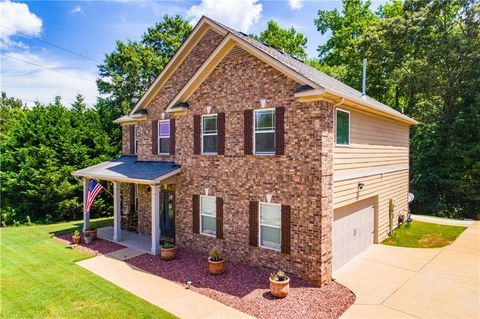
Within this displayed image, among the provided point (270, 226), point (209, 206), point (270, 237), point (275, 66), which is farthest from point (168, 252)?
point (275, 66)

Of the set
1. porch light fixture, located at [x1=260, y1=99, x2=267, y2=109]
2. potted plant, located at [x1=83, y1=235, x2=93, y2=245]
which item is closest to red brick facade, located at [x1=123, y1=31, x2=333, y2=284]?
porch light fixture, located at [x1=260, y1=99, x2=267, y2=109]

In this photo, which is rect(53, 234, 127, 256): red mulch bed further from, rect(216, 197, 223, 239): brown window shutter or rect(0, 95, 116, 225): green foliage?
rect(0, 95, 116, 225): green foliage

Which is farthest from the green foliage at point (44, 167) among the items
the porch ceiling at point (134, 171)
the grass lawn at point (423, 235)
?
the grass lawn at point (423, 235)

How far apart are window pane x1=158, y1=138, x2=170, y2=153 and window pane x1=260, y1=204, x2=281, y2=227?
679cm

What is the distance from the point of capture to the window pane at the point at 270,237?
10.5m

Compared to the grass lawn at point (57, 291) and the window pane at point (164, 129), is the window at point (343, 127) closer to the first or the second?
the grass lawn at point (57, 291)

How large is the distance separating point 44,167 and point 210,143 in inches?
589

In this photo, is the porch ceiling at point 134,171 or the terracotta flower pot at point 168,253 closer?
the terracotta flower pot at point 168,253

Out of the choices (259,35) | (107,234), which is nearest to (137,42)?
(259,35)

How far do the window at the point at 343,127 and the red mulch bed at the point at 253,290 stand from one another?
4724 millimetres

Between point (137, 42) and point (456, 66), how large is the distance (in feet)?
92.7

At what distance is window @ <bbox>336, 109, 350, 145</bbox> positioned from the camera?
10.4 metres

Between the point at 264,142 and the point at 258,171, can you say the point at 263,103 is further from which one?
the point at 258,171

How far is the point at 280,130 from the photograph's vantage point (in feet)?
33.5
